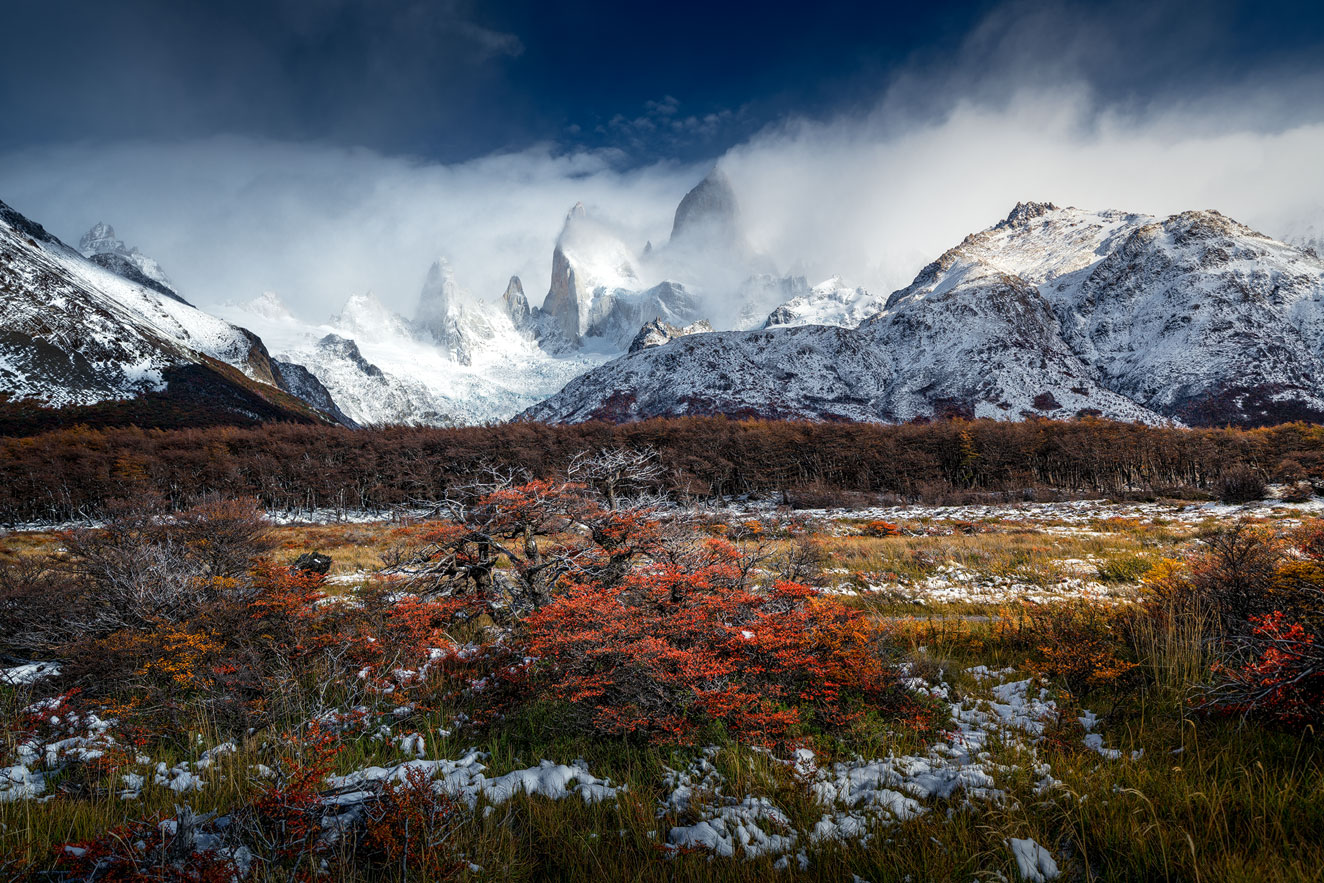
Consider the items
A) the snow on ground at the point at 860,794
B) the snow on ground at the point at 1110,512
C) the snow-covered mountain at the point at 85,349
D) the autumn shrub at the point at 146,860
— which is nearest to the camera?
the autumn shrub at the point at 146,860

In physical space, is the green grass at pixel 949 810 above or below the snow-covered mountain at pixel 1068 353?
below

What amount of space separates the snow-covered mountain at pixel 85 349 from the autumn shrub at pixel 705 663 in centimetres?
17189

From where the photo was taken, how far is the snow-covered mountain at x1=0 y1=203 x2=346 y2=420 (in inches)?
4729

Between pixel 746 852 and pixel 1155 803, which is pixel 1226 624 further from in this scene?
pixel 746 852

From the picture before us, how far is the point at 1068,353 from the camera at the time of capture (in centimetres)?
15562

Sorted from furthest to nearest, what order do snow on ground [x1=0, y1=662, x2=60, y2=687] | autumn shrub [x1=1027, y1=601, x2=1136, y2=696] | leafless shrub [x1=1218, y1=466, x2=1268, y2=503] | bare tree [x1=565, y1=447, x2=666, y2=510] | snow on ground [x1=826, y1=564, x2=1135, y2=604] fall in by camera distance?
leafless shrub [x1=1218, y1=466, x2=1268, y2=503] → snow on ground [x1=826, y1=564, x2=1135, y2=604] → bare tree [x1=565, y1=447, x2=666, y2=510] → snow on ground [x1=0, y1=662, x2=60, y2=687] → autumn shrub [x1=1027, y1=601, x2=1136, y2=696]

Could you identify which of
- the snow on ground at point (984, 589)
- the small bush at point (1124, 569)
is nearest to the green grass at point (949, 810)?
the snow on ground at point (984, 589)

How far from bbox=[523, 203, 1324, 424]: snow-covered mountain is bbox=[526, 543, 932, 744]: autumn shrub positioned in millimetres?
147135

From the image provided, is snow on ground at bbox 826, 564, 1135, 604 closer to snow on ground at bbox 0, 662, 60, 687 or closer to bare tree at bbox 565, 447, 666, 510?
bare tree at bbox 565, 447, 666, 510

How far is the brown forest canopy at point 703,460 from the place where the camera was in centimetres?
6222

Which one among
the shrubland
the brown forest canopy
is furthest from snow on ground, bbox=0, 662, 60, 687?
the brown forest canopy

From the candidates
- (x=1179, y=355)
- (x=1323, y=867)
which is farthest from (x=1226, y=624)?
(x=1179, y=355)

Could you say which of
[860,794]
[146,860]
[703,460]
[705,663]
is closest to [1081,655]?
[860,794]

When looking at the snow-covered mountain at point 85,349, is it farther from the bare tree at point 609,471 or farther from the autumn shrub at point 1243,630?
the autumn shrub at point 1243,630
